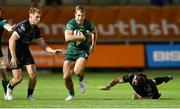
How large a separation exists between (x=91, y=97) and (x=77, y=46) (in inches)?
59.5

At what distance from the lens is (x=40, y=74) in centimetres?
3139

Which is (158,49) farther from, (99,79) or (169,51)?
(99,79)

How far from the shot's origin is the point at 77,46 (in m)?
19.2

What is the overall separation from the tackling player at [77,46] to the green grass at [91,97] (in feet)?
2.08

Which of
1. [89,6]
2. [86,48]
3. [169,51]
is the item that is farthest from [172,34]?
[86,48]

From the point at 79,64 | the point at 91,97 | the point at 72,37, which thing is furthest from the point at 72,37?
the point at 91,97

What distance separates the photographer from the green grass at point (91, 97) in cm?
1711

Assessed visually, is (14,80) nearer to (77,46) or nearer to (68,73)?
(68,73)

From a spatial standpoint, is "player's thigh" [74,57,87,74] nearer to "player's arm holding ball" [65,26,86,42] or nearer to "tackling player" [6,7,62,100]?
"player's arm holding ball" [65,26,86,42]

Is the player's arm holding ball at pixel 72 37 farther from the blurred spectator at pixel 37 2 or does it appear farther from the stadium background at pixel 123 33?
the blurred spectator at pixel 37 2

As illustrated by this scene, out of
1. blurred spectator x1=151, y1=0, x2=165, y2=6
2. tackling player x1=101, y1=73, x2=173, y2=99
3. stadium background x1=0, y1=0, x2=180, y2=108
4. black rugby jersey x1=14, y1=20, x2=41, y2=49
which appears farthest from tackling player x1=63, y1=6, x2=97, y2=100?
blurred spectator x1=151, y1=0, x2=165, y2=6

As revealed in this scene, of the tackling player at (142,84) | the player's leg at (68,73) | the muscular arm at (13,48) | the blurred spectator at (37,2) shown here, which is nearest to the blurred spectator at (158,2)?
the blurred spectator at (37,2)

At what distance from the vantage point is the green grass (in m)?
17.1

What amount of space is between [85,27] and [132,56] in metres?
13.4
